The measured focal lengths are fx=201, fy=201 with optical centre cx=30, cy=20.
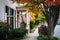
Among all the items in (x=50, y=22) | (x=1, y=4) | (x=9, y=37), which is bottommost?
(x=9, y=37)

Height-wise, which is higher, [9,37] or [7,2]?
[7,2]

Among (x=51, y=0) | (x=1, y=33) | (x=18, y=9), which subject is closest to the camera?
(x=51, y=0)

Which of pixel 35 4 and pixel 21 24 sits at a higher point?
pixel 35 4

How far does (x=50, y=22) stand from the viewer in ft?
44.3

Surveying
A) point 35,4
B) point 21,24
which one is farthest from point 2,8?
point 21,24

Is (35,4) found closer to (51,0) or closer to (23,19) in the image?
(51,0)

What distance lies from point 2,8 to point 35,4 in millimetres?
5021

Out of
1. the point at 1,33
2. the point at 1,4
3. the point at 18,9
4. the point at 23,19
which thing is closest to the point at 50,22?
the point at 1,33

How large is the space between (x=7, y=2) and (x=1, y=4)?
196cm

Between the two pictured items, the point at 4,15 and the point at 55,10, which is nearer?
the point at 55,10

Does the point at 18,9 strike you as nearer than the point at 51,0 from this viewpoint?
No

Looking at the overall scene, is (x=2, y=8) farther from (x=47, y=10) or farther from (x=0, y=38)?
(x=47, y=10)

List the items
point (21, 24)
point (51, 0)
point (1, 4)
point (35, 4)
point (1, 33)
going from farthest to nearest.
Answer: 1. point (21, 24)
2. point (1, 4)
3. point (1, 33)
4. point (35, 4)
5. point (51, 0)

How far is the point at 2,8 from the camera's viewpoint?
17.2 m
